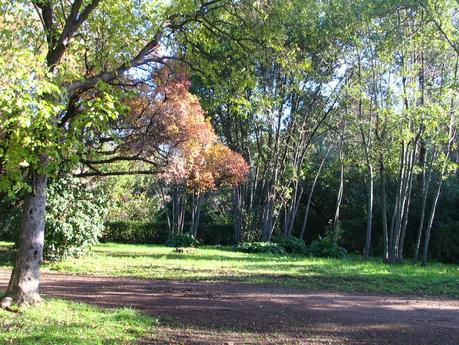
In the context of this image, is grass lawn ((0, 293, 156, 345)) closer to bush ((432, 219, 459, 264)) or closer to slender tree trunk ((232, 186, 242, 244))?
slender tree trunk ((232, 186, 242, 244))

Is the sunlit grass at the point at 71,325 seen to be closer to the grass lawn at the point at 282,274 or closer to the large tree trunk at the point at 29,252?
the large tree trunk at the point at 29,252

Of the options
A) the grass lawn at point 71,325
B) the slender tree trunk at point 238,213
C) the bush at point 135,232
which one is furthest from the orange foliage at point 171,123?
the bush at point 135,232

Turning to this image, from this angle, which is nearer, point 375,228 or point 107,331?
point 107,331

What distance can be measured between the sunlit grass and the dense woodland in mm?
618

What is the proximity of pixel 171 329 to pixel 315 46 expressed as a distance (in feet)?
53.3

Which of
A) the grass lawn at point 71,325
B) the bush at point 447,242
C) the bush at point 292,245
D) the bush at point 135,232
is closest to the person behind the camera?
the grass lawn at point 71,325

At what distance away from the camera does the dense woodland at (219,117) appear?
710 cm

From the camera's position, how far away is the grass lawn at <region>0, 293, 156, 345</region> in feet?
17.7

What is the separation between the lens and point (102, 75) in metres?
7.71

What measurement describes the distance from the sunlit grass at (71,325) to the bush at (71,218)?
665 cm

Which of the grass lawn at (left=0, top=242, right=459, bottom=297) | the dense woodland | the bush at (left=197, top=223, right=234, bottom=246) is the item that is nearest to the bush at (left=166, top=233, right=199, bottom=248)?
the dense woodland

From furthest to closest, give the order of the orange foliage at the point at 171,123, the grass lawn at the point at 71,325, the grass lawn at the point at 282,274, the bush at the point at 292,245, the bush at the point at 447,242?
the bush at the point at 447,242
the bush at the point at 292,245
the orange foliage at the point at 171,123
the grass lawn at the point at 282,274
the grass lawn at the point at 71,325

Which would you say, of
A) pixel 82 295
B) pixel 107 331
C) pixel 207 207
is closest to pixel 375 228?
pixel 207 207

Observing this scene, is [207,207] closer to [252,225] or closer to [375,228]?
[252,225]
